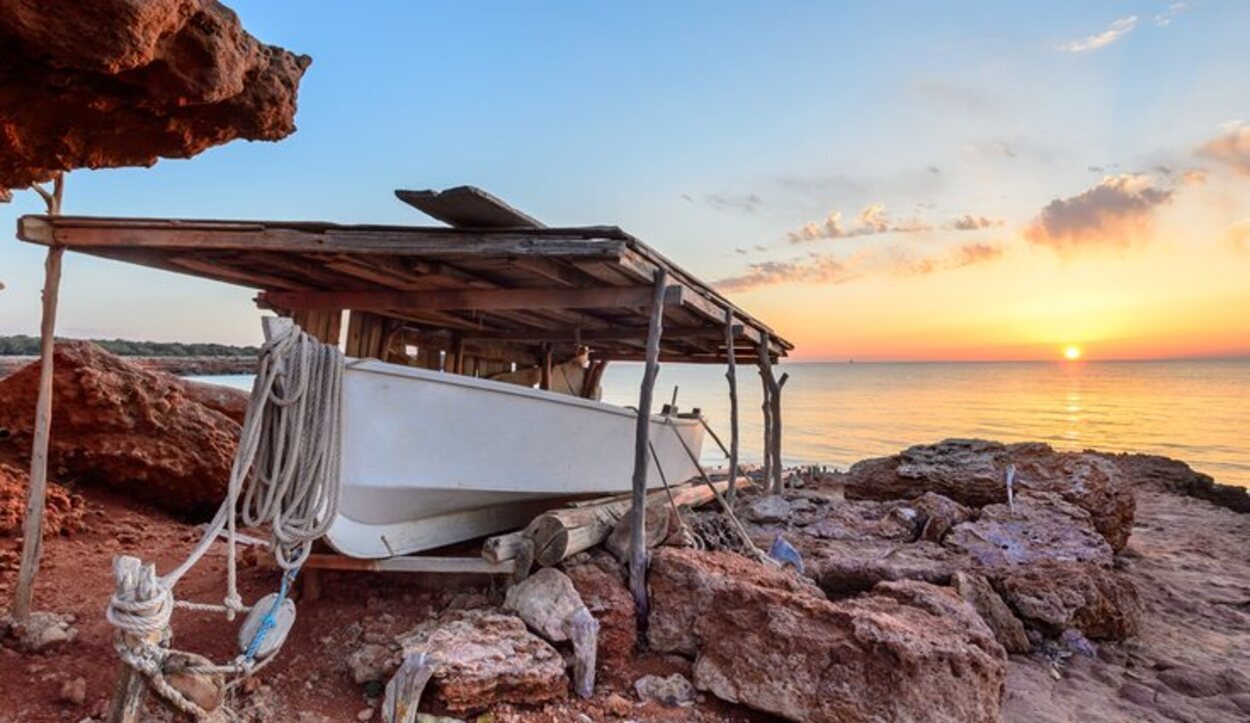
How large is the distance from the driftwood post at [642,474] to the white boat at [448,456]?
79cm

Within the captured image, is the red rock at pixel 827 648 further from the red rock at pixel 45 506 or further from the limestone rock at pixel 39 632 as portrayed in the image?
the red rock at pixel 45 506

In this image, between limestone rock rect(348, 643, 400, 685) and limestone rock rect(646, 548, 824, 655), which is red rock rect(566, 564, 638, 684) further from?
limestone rock rect(348, 643, 400, 685)

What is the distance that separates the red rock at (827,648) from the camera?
3.37 m

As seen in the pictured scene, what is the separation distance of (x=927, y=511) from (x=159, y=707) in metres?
6.85

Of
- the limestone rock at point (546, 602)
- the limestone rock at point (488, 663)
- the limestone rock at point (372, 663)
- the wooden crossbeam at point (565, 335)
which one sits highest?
the wooden crossbeam at point (565, 335)

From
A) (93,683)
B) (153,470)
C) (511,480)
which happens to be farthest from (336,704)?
(153,470)

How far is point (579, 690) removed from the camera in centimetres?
363

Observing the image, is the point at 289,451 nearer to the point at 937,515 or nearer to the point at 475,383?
the point at 475,383

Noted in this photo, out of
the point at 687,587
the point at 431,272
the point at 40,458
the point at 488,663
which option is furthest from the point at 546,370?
the point at 488,663

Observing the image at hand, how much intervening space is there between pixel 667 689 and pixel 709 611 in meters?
0.53

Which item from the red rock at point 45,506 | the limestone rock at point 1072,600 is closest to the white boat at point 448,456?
the red rock at point 45,506

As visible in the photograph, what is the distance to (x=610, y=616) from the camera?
4090mm

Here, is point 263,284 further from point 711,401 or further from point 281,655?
point 711,401

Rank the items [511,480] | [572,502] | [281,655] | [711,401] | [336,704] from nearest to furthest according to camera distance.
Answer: [336,704], [281,655], [511,480], [572,502], [711,401]
